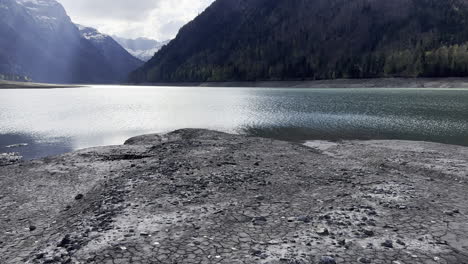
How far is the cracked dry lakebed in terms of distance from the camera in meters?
9.83

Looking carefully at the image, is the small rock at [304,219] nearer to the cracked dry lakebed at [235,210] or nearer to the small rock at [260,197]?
the cracked dry lakebed at [235,210]

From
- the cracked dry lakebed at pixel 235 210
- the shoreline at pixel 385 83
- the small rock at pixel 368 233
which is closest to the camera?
the cracked dry lakebed at pixel 235 210

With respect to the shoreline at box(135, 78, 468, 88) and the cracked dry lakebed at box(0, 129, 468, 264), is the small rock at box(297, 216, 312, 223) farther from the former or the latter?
the shoreline at box(135, 78, 468, 88)

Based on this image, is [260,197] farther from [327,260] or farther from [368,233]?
[327,260]

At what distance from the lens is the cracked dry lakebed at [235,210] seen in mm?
9828

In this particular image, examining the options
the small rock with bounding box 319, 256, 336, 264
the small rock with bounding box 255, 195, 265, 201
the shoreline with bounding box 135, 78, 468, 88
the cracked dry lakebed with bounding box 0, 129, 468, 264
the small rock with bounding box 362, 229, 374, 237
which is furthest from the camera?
the shoreline with bounding box 135, 78, 468, 88

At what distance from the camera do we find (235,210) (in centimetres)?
1347

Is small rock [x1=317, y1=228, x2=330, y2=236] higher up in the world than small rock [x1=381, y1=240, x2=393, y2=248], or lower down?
higher up

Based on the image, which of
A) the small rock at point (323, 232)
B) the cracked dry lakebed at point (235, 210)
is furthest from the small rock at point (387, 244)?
the small rock at point (323, 232)

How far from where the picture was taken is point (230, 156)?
24938 mm

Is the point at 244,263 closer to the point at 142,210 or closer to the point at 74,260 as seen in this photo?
the point at 74,260

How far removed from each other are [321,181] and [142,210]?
9.75m

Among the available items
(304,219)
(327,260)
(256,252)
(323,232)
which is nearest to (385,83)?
(304,219)

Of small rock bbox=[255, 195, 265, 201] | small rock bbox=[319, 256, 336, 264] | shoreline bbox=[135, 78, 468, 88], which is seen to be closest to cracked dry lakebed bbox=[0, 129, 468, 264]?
small rock bbox=[319, 256, 336, 264]
